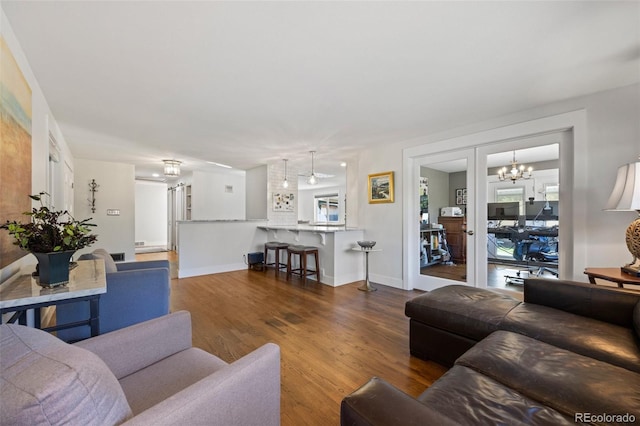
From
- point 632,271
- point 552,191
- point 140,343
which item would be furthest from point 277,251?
point 632,271

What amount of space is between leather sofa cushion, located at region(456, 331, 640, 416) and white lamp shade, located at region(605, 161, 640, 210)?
4.73 feet

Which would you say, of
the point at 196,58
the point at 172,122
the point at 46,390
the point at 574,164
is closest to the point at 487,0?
the point at 196,58

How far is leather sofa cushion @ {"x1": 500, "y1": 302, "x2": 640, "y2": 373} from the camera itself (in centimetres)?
136

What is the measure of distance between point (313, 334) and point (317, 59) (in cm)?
246

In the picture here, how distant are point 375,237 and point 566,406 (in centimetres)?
363

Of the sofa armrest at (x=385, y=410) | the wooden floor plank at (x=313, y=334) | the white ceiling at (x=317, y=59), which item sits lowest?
the wooden floor plank at (x=313, y=334)

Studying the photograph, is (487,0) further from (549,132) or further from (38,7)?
(38,7)

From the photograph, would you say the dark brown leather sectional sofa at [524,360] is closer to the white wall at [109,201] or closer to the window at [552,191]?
the window at [552,191]

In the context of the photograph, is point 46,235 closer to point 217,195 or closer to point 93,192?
point 93,192

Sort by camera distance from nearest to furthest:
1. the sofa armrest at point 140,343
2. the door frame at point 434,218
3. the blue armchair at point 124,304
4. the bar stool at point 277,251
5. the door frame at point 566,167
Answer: the sofa armrest at point 140,343
the blue armchair at point 124,304
the door frame at point 566,167
the door frame at point 434,218
the bar stool at point 277,251

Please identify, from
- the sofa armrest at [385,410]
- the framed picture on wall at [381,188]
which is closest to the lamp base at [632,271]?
the sofa armrest at [385,410]

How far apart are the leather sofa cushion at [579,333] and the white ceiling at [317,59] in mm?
1897

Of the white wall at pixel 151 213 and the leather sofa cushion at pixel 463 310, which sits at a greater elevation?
the white wall at pixel 151 213

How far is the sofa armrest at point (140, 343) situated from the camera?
116 centimetres
